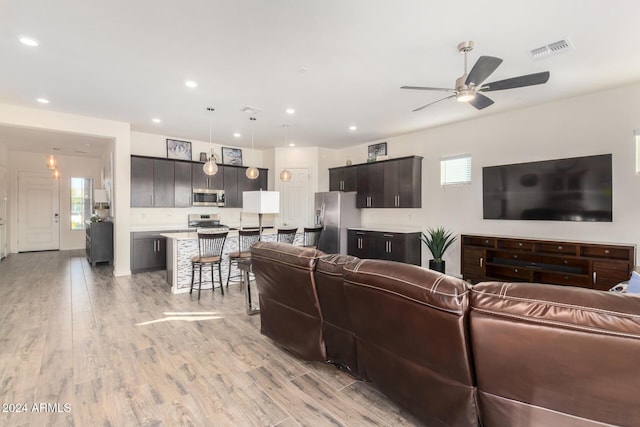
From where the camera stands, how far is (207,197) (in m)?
7.24

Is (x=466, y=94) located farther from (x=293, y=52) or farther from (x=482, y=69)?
(x=293, y=52)

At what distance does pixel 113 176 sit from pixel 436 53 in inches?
239

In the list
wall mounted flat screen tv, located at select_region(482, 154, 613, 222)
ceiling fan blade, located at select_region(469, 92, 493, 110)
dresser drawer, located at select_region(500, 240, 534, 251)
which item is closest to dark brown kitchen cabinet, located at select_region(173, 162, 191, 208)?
ceiling fan blade, located at select_region(469, 92, 493, 110)

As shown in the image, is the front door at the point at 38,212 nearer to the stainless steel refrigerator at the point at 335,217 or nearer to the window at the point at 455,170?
the stainless steel refrigerator at the point at 335,217

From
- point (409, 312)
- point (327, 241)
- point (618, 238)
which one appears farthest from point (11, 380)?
point (618, 238)

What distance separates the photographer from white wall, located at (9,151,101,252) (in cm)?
844

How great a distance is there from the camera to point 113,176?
6066 mm

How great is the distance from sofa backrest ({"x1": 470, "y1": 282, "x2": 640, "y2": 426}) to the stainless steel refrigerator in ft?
18.4

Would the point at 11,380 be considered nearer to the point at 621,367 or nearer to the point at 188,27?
the point at 188,27

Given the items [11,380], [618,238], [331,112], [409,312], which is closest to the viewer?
[409,312]

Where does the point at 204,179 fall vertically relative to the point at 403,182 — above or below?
above

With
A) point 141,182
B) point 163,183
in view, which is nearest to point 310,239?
point 163,183

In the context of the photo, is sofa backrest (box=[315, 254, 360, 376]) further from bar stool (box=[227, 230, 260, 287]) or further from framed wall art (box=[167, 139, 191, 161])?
framed wall art (box=[167, 139, 191, 161])

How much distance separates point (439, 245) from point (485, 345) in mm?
Result: 4483
